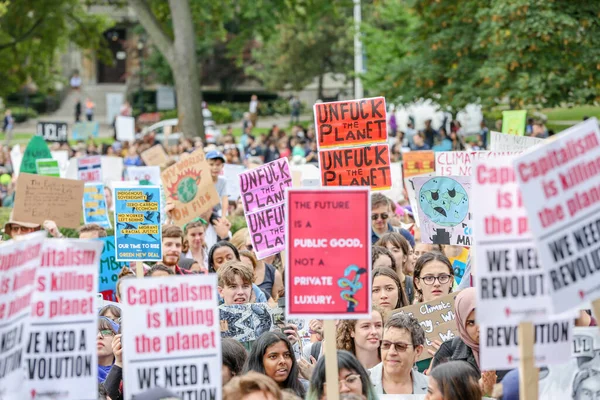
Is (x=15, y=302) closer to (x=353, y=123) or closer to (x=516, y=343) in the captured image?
(x=516, y=343)

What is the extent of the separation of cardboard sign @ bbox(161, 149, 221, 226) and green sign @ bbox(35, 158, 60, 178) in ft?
13.8

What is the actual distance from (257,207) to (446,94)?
15.6 m

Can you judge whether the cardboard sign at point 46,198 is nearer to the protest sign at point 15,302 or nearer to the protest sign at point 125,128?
the protest sign at point 15,302

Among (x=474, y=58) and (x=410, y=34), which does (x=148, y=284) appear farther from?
(x=410, y=34)

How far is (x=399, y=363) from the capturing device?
702 centimetres

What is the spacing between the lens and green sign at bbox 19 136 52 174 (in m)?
18.0

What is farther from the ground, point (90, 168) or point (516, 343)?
point (90, 168)

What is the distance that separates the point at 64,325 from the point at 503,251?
1989 millimetres

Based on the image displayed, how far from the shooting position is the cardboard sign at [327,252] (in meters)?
6.09

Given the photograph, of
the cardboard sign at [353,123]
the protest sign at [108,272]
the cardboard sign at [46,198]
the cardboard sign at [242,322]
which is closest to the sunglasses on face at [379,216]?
the cardboard sign at [353,123]

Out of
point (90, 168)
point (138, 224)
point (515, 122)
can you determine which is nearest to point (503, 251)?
point (138, 224)

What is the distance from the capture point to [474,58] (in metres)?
25.7

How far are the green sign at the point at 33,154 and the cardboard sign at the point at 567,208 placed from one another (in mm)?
13405

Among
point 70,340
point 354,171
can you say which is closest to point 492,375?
point 70,340
